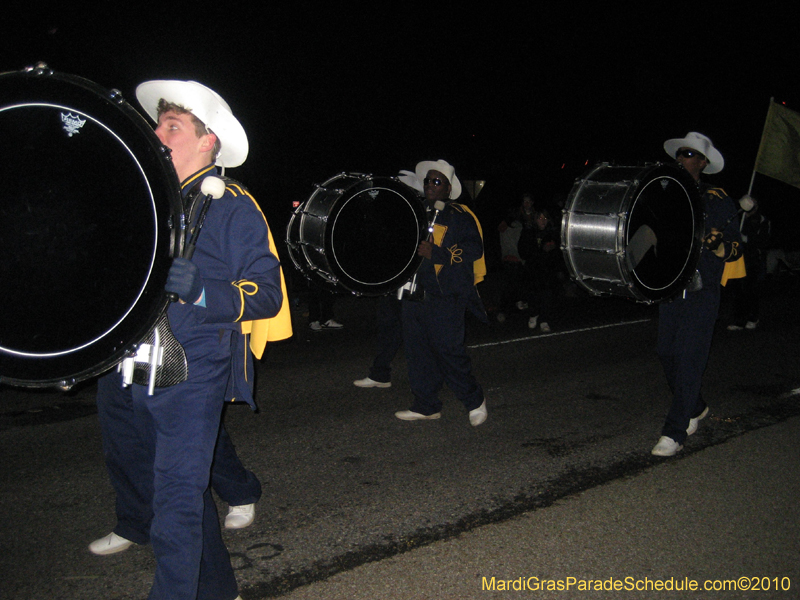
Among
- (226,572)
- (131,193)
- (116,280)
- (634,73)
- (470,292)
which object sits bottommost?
(226,572)

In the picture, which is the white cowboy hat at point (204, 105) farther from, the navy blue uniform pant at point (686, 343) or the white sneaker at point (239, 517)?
the navy blue uniform pant at point (686, 343)

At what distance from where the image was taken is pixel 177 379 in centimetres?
232

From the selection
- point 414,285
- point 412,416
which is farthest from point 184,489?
point 412,416

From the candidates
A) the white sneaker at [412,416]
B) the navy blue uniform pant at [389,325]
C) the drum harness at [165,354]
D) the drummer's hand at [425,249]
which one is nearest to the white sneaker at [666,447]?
the white sneaker at [412,416]

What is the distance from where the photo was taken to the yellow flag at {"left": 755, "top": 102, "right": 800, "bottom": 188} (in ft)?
22.1

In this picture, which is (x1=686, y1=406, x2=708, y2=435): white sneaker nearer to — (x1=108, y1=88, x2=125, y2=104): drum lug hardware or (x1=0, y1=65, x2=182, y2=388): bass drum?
(x1=0, y1=65, x2=182, y2=388): bass drum

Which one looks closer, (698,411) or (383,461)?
(383,461)

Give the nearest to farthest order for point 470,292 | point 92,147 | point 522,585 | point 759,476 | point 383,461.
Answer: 1. point 92,147
2. point 522,585
3. point 759,476
4. point 383,461
5. point 470,292

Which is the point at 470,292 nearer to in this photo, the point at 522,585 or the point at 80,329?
the point at 522,585

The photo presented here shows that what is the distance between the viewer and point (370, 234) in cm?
486

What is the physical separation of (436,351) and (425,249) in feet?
2.50

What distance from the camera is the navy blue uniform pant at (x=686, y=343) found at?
14.6ft

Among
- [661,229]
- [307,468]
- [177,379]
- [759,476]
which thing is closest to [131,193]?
[177,379]

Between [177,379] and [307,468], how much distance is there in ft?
7.26
